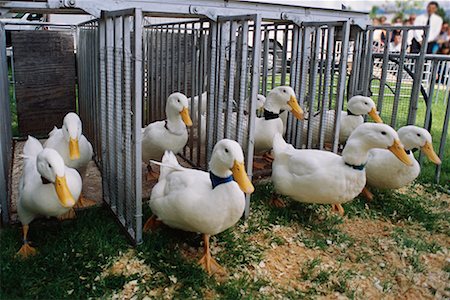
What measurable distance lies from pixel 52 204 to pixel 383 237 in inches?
111

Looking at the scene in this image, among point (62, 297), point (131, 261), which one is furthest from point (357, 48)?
point (62, 297)

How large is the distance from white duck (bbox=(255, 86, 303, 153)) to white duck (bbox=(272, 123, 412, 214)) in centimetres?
85

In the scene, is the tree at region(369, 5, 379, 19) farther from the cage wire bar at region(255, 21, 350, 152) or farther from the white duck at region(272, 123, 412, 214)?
the white duck at region(272, 123, 412, 214)

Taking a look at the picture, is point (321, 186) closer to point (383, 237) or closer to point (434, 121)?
point (383, 237)

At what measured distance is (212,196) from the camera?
3.12m

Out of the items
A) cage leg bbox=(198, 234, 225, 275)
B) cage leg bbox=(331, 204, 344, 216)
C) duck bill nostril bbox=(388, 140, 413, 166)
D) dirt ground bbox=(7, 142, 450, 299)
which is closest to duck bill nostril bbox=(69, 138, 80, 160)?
dirt ground bbox=(7, 142, 450, 299)

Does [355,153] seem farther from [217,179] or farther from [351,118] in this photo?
[351,118]

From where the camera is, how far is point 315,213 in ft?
14.1

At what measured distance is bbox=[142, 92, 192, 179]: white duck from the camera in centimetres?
453

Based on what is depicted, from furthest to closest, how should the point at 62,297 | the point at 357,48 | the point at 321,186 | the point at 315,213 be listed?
the point at 357,48
the point at 315,213
the point at 321,186
the point at 62,297

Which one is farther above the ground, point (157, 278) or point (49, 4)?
point (49, 4)

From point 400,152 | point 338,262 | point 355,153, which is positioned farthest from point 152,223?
point 400,152

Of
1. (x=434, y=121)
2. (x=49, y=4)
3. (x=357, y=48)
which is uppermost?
(x=49, y=4)

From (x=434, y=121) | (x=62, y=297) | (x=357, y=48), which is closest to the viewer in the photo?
(x=62, y=297)
